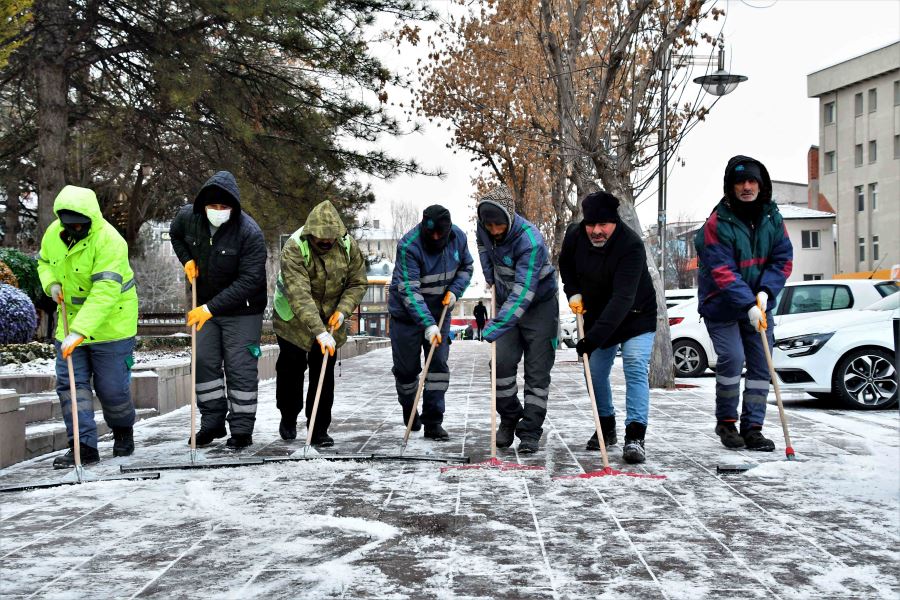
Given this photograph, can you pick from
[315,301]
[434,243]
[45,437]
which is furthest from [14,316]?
[434,243]

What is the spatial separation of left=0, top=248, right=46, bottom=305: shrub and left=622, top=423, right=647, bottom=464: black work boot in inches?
424

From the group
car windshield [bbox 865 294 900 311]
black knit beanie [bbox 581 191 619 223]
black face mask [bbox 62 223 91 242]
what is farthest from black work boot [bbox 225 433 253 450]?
car windshield [bbox 865 294 900 311]

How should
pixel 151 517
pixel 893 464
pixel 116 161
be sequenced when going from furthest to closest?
1. pixel 116 161
2. pixel 893 464
3. pixel 151 517

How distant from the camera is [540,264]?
7.24 meters

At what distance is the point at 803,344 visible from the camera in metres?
11.2

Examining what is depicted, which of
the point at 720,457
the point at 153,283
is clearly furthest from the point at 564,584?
the point at 153,283

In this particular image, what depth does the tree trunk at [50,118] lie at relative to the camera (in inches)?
582

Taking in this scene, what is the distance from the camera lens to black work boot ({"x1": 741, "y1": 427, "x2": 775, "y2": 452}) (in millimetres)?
7387

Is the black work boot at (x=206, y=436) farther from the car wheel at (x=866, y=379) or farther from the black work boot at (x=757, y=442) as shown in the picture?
the car wheel at (x=866, y=379)

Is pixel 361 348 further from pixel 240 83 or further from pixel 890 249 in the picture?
pixel 890 249

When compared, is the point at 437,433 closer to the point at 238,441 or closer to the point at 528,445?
the point at 528,445

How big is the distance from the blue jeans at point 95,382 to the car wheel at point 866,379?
23.8 ft

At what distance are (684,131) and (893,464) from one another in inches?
299

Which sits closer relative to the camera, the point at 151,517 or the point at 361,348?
the point at 151,517
